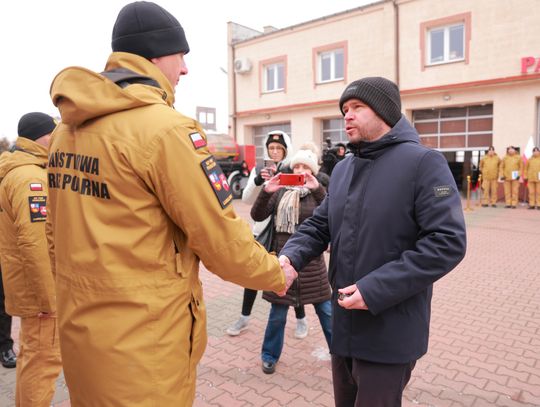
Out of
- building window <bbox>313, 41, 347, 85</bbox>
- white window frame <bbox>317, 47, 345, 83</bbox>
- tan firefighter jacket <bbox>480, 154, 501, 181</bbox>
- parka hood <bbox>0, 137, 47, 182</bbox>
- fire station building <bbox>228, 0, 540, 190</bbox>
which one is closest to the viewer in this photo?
parka hood <bbox>0, 137, 47, 182</bbox>

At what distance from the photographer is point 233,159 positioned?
19.9m

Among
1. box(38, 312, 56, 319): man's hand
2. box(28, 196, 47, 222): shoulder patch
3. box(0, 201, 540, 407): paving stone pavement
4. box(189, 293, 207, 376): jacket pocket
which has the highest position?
box(28, 196, 47, 222): shoulder patch

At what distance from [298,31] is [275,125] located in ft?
14.6

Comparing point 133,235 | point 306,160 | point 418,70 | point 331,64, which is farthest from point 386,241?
point 331,64

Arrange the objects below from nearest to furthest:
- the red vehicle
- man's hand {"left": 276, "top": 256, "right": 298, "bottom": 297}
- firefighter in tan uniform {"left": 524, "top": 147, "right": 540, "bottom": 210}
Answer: man's hand {"left": 276, "top": 256, "right": 298, "bottom": 297}, firefighter in tan uniform {"left": 524, "top": 147, "right": 540, "bottom": 210}, the red vehicle

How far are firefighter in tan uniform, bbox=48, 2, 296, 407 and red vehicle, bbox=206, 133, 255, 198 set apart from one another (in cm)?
1689

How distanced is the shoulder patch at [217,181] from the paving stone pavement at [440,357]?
7.42 feet

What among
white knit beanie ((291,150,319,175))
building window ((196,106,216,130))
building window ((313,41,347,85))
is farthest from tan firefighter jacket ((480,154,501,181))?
building window ((196,106,216,130))

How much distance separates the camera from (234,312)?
5.48m

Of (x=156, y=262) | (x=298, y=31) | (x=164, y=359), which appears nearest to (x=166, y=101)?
(x=156, y=262)

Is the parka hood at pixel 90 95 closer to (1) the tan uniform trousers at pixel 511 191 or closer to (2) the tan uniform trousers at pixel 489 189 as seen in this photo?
(1) the tan uniform trousers at pixel 511 191

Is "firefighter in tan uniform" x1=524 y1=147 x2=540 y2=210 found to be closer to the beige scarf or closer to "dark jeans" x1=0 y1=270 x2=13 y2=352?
the beige scarf

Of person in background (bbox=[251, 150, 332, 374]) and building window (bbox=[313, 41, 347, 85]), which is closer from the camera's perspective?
person in background (bbox=[251, 150, 332, 374])

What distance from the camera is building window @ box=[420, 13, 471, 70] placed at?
16.3 metres
